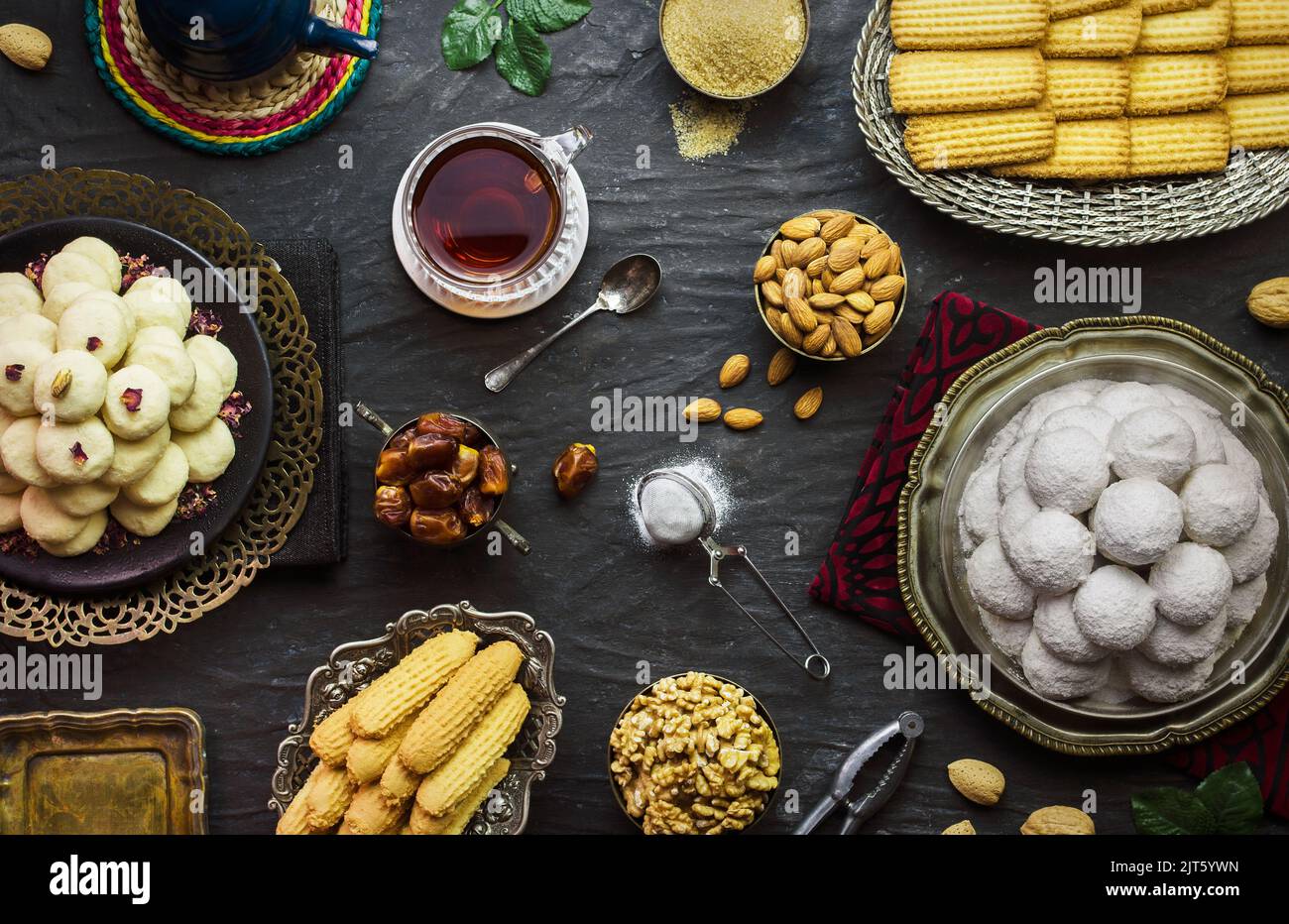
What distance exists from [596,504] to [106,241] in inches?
36.5

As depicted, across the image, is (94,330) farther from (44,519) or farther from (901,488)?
(901,488)

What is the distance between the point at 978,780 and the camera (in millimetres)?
1698

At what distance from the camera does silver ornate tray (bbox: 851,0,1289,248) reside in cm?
167

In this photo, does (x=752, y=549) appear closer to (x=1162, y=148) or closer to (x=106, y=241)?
(x=1162, y=148)

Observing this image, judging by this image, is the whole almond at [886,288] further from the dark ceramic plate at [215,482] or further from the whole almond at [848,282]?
the dark ceramic plate at [215,482]

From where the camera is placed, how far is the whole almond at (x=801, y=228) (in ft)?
5.46

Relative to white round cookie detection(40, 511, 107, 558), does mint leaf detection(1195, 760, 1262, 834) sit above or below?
below

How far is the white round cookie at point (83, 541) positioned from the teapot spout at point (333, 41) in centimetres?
83

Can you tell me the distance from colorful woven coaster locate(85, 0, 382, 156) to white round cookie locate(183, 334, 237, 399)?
36 cm

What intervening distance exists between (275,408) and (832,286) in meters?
0.97

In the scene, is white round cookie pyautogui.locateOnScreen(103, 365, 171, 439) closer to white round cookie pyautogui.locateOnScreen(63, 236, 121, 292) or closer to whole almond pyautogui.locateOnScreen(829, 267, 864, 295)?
white round cookie pyautogui.locateOnScreen(63, 236, 121, 292)

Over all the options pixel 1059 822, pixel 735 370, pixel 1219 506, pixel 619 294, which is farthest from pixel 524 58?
pixel 1059 822

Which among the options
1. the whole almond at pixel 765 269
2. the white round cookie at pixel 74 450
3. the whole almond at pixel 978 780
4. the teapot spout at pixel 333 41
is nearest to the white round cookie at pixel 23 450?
the white round cookie at pixel 74 450

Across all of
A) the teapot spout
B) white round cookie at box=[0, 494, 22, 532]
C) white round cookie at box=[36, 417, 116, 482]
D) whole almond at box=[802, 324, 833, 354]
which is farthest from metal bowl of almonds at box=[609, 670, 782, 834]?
the teapot spout
